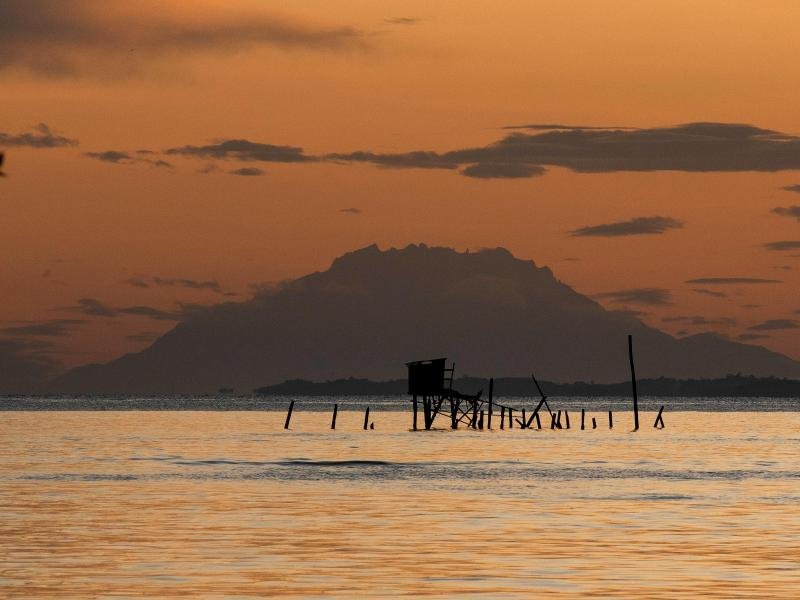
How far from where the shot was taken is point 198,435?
394ft

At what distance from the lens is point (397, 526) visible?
131ft

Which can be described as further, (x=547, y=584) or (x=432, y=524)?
(x=432, y=524)

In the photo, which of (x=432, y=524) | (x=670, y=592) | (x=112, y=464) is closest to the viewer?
(x=670, y=592)

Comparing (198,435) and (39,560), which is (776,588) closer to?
(39,560)

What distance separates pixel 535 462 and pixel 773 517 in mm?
32962

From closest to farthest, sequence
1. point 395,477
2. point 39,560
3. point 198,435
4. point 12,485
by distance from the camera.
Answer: point 39,560, point 12,485, point 395,477, point 198,435

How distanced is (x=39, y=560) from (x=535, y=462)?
4532cm

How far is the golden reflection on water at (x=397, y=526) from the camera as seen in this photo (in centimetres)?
2902

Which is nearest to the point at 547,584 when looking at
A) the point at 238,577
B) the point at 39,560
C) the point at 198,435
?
the point at 238,577

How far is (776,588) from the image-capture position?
28156 millimetres

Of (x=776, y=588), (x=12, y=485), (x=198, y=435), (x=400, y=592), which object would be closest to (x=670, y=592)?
(x=776, y=588)

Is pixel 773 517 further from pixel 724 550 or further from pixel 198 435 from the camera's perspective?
pixel 198 435

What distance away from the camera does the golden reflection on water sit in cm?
2902

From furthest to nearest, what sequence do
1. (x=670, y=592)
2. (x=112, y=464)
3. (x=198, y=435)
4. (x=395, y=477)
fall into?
(x=198, y=435)
(x=112, y=464)
(x=395, y=477)
(x=670, y=592)
